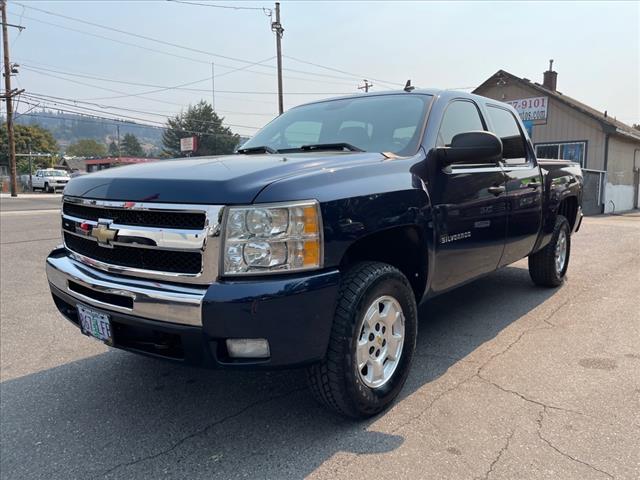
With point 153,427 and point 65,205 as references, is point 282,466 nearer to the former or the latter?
point 153,427

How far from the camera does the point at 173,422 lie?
113 inches

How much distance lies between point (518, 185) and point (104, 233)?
3.31 meters

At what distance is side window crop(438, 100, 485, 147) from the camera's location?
141 inches

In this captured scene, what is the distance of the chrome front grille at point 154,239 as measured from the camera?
7.50 ft

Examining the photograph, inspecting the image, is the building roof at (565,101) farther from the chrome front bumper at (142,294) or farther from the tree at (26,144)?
the tree at (26,144)

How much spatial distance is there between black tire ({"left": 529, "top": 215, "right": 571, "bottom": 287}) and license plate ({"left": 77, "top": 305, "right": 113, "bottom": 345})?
431 centimetres

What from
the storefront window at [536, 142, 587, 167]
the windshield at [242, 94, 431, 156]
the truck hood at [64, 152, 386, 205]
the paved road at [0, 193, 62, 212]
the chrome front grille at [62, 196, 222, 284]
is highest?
the storefront window at [536, 142, 587, 167]

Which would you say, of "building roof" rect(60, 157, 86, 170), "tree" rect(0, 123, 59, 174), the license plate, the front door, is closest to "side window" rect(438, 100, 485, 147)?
the front door

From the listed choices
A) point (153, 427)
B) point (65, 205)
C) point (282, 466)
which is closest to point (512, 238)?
point (282, 466)

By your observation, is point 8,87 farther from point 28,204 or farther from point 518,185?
point 518,185

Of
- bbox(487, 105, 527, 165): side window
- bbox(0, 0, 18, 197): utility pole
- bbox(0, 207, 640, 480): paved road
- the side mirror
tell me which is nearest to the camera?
bbox(0, 207, 640, 480): paved road

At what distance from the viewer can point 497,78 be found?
2595 centimetres

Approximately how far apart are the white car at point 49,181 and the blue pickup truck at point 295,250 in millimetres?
39527

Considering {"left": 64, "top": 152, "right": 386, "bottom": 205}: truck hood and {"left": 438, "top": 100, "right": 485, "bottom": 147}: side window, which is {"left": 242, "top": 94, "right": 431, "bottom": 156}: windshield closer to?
{"left": 438, "top": 100, "right": 485, "bottom": 147}: side window
